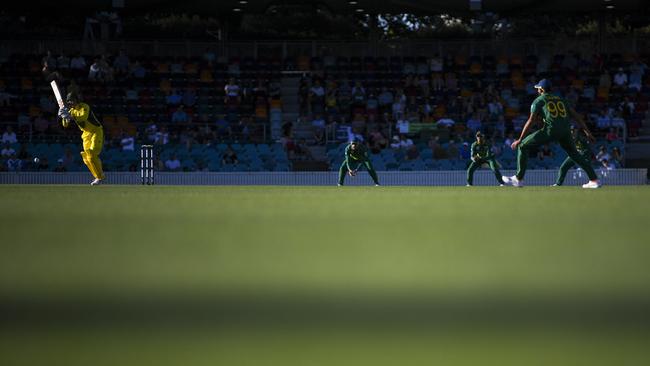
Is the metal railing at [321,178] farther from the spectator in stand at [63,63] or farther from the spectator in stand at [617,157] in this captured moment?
the spectator in stand at [63,63]

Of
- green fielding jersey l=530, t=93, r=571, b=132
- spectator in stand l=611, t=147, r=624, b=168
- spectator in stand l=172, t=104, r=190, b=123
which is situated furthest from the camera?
spectator in stand l=172, t=104, r=190, b=123

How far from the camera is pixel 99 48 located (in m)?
40.5

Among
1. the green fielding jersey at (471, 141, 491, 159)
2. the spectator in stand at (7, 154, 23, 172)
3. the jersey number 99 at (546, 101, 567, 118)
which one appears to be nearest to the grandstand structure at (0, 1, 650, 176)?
the spectator in stand at (7, 154, 23, 172)

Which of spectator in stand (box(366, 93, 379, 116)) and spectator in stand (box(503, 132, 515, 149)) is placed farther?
spectator in stand (box(366, 93, 379, 116))

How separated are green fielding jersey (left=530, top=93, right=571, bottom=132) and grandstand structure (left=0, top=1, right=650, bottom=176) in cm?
1633

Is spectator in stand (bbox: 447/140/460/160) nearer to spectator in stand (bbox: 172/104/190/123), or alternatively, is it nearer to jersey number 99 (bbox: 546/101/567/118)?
spectator in stand (bbox: 172/104/190/123)

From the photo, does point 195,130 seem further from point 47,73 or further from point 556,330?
point 556,330

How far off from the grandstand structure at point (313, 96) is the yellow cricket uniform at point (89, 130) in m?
10.8

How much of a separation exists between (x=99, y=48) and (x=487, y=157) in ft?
66.5

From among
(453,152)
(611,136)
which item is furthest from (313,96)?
(611,136)

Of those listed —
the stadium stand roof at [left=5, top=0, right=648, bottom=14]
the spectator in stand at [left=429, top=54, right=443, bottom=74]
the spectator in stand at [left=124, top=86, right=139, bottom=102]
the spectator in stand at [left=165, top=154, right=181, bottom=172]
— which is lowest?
the spectator in stand at [left=165, top=154, right=181, bottom=172]

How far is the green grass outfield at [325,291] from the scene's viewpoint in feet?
10.6

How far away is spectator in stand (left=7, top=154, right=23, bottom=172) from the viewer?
3162 centimetres

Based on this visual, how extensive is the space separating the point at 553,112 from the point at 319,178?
55.2 feet
